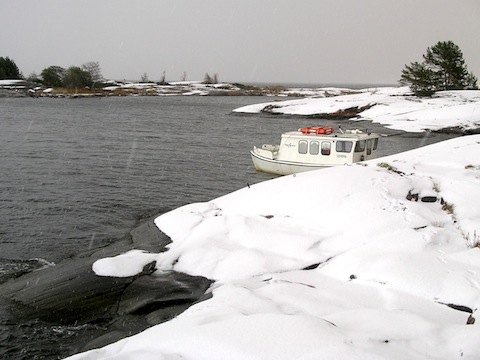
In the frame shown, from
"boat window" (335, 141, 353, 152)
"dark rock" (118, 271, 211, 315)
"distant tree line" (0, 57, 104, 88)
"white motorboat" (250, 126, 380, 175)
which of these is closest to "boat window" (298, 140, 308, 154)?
"white motorboat" (250, 126, 380, 175)

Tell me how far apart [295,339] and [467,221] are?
7079mm

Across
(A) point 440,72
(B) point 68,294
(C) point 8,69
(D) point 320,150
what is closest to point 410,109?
(A) point 440,72

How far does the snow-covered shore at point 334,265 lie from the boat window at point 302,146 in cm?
739

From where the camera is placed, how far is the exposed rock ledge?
354 inches

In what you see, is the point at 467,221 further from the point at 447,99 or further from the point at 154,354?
the point at 447,99

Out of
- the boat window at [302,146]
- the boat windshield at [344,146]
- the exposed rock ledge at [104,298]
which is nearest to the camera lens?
the exposed rock ledge at [104,298]

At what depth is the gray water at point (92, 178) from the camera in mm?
14062

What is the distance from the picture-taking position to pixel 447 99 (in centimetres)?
6162

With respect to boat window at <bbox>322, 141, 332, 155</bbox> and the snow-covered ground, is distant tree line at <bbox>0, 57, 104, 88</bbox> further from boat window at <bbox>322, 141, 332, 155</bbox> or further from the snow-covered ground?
boat window at <bbox>322, 141, 332, 155</bbox>

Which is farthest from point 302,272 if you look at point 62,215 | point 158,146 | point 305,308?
point 158,146

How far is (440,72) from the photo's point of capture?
70.1m

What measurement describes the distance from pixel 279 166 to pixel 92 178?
10.6 m

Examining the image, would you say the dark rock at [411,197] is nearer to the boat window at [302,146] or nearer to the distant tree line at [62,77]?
the boat window at [302,146]

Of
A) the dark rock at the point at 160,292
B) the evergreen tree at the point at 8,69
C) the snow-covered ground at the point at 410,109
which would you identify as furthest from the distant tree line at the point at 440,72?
the evergreen tree at the point at 8,69
